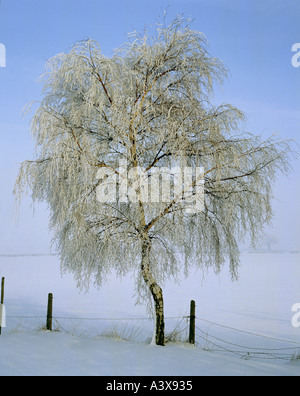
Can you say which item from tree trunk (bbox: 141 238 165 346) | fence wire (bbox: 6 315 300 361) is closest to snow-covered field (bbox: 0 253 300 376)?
fence wire (bbox: 6 315 300 361)

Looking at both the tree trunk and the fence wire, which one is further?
the fence wire

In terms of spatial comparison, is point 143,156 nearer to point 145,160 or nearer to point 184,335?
point 145,160

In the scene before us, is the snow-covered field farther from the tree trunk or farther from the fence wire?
the tree trunk

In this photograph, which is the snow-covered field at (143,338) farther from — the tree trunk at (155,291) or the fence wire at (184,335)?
the tree trunk at (155,291)

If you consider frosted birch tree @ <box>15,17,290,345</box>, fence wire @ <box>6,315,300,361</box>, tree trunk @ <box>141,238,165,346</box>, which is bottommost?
Result: fence wire @ <box>6,315,300,361</box>

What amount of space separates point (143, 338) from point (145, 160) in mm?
3861

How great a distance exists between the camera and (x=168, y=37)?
23.0ft

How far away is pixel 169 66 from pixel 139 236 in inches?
127

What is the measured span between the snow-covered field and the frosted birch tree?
40.9 inches

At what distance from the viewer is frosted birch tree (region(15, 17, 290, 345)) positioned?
6664 millimetres

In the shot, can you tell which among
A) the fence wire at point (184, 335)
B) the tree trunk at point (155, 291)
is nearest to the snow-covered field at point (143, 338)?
the fence wire at point (184, 335)

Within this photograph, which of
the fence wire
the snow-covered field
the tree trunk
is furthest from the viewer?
the fence wire
